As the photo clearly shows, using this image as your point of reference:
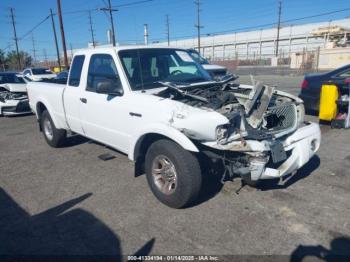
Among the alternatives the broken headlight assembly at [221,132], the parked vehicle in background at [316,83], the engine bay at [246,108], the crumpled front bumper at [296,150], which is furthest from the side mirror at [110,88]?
the parked vehicle in background at [316,83]

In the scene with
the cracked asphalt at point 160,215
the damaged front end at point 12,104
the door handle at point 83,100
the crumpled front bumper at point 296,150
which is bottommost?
the cracked asphalt at point 160,215

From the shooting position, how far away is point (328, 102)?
7.19m

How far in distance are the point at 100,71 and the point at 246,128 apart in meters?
Result: 2.56

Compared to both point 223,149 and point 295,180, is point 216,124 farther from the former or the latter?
point 295,180

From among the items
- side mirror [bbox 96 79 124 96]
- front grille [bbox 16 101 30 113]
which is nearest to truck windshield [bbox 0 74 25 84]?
front grille [bbox 16 101 30 113]

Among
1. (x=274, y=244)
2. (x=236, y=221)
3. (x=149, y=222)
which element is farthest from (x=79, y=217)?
(x=274, y=244)

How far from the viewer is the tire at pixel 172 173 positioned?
3.42 metres

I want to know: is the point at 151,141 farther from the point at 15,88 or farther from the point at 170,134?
the point at 15,88

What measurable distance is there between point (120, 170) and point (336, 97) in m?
5.36

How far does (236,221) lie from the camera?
11.3 ft

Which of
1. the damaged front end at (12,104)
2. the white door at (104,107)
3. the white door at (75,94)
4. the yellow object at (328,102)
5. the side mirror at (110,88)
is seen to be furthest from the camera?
the damaged front end at (12,104)

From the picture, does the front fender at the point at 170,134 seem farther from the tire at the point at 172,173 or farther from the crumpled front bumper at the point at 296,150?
the crumpled front bumper at the point at 296,150

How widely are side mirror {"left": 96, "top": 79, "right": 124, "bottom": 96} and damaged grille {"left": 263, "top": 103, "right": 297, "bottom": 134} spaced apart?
2.04 m

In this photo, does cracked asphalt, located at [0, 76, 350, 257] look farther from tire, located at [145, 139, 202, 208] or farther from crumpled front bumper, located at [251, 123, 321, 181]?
crumpled front bumper, located at [251, 123, 321, 181]
